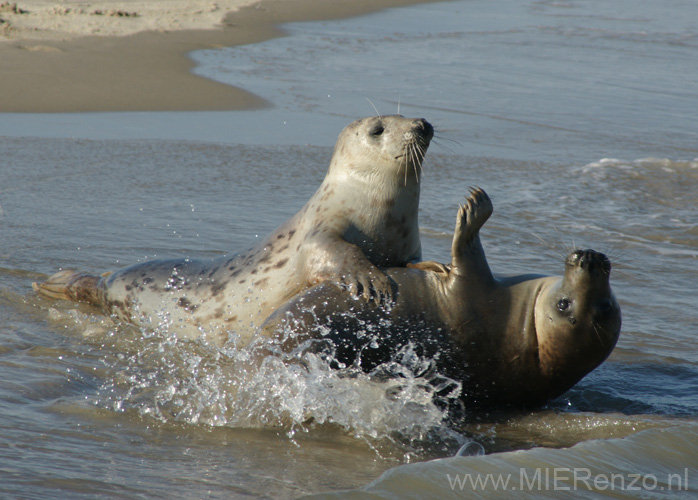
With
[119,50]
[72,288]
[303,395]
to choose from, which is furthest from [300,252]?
[119,50]

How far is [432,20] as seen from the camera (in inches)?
776

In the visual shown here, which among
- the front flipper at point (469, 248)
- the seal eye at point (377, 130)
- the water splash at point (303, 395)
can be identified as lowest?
the water splash at point (303, 395)

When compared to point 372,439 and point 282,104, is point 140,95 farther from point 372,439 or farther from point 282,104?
point 372,439

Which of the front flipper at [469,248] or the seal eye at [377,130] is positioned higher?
the seal eye at [377,130]

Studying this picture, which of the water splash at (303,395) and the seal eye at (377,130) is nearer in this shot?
the water splash at (303,395)

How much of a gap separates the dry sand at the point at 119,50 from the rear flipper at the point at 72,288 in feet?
17.2

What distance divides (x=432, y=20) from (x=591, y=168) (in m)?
11.1

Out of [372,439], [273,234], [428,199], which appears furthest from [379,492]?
[428,199]

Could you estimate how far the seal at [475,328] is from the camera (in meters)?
4.21

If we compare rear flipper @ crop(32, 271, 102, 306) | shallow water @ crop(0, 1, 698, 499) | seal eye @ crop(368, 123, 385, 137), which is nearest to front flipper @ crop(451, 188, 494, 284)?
shallow water @ crop(0, 1, 698, 499)

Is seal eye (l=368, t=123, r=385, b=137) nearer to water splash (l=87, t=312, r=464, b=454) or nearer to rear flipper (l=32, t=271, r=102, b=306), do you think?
water splash (l=87, t=312, r=464, b=454)

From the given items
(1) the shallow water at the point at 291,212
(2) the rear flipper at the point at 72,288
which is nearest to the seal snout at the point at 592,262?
(1) the shallow water at the point at 291,212

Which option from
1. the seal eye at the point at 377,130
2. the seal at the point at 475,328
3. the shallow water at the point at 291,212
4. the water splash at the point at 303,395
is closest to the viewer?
the shallow water at the point at 291,212

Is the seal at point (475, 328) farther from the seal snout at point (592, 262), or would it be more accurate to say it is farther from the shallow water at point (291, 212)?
the shallow water at point (291, 212)
